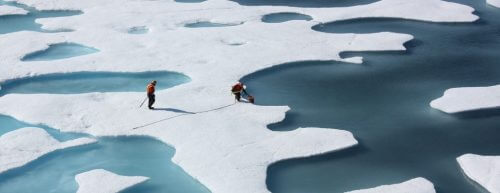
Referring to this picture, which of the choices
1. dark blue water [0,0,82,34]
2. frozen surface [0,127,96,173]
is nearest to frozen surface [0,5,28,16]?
dark blue water [0,0,82,34]

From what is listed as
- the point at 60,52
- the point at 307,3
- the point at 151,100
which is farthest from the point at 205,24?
the point at 151,100

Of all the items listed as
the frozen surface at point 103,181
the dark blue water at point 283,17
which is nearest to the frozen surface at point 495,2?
the dark blue water at point 283,17

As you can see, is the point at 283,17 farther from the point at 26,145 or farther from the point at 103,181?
the point at 103,181

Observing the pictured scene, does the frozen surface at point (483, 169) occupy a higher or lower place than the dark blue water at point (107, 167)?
higher

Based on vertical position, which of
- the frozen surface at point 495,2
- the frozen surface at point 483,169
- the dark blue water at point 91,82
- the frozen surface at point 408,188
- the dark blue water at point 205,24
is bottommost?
the frozen surface at point 408,188

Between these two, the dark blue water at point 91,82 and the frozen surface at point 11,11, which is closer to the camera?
the dark blue water at point 91,82

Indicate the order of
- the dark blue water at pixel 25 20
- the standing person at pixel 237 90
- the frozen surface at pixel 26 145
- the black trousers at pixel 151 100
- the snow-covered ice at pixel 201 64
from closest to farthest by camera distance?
1. the frozen surface at pixel 26 145
2. the snow-covered ice at pixel 201 64
3. the black trousers at pixel 151 100
4. the standing person at pixel 237 90
5. the dark blue water at pixel 25 20

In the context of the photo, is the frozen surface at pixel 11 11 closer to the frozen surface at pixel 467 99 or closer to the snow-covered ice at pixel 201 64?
the snow-covered ice at pixel 201 64

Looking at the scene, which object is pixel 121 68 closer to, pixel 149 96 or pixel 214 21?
pixel 149 96

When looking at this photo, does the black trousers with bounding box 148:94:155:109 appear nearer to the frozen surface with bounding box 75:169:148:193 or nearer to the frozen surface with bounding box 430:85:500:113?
the frozen surface with bounding box 75:169:148:193
